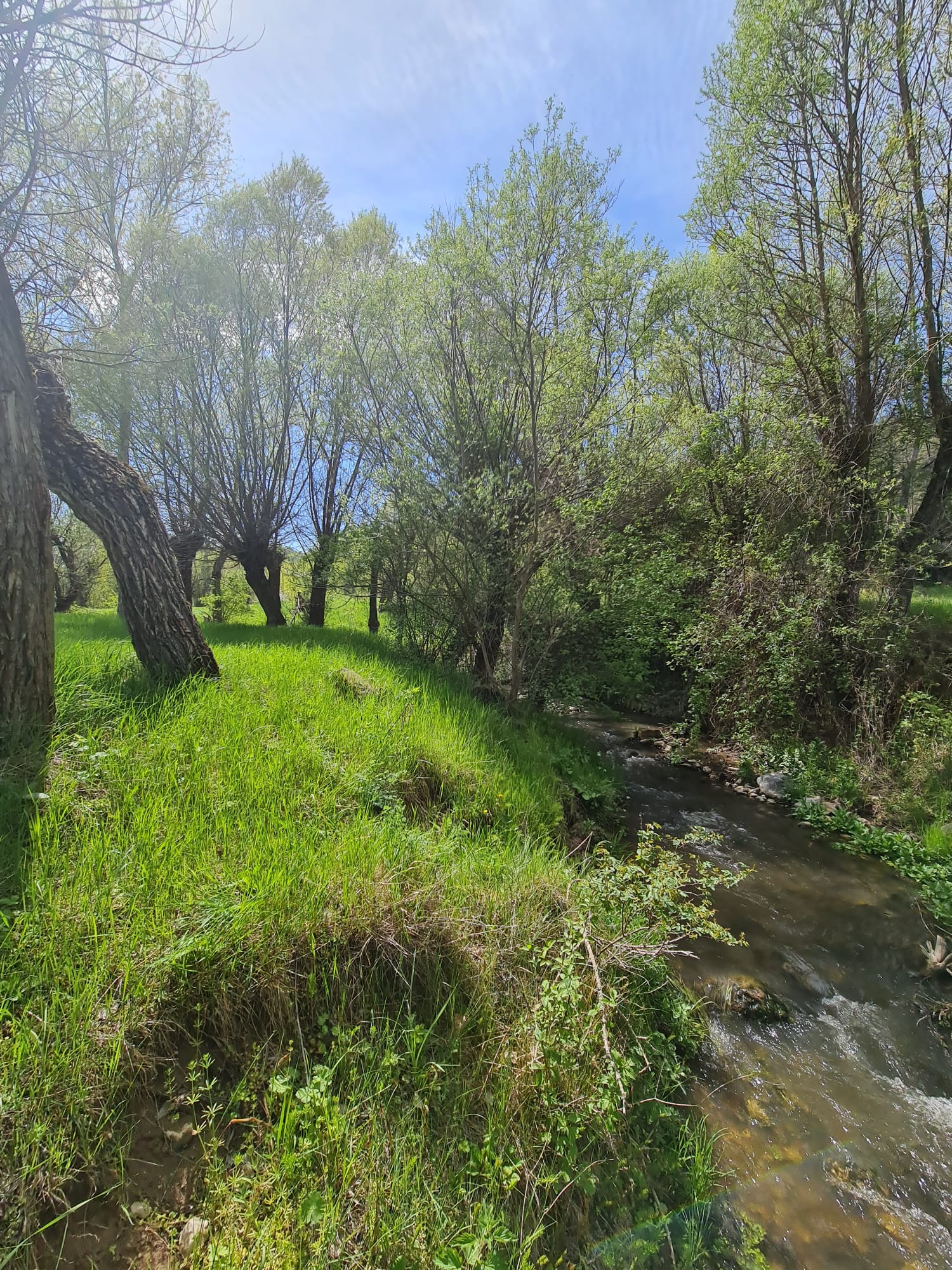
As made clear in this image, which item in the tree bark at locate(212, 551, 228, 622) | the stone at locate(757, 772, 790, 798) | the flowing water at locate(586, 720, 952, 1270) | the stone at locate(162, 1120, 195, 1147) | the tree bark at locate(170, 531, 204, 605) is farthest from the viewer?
the tree bark at locate(212, 551, 228, 622)

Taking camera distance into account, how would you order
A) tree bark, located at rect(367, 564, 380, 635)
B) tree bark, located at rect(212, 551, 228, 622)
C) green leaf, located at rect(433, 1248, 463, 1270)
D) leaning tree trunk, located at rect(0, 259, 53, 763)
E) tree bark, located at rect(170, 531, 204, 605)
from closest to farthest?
1. green leaf, located at rect(433, 1248, 463, 1270)
2. leaning tree trunk, located at rect(0, 259, 53, 763)
3. tree bark, located at rect(367, 564, 380, 635)
4. tree bark, located at rect(170, 531, 204, 605)
5. tree bark, located at rect(212, 551, 228, 622)

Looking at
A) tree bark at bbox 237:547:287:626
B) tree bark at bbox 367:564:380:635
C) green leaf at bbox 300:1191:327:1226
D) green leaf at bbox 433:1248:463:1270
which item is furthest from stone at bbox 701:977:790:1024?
tree bark at bbox 237:547:287:626

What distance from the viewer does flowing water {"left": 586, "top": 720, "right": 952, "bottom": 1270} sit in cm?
236

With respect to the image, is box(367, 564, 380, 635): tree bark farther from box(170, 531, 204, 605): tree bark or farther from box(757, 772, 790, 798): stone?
box(757, 772, 790, 798): stone

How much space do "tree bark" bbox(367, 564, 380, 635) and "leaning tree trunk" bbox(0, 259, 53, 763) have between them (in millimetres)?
5444

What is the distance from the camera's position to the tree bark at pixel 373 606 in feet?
29.6

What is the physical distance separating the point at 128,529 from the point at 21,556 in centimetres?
145

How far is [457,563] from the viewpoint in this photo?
7672 mm

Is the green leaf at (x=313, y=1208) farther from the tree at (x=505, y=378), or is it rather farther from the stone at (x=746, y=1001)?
the tree at (x=505, y=378)

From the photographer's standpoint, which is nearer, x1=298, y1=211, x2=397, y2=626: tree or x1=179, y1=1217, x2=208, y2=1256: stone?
x1=179, y1=1217, x2=208, y2=1256: stone

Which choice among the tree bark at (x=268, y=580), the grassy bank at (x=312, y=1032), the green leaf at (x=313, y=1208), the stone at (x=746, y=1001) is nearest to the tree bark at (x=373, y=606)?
the tree bark at (x=268, y=580)

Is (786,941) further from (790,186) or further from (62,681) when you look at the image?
(790,186)

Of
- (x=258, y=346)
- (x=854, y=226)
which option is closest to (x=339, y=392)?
(x=258, y=346)

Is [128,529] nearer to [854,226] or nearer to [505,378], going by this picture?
[505,378]
